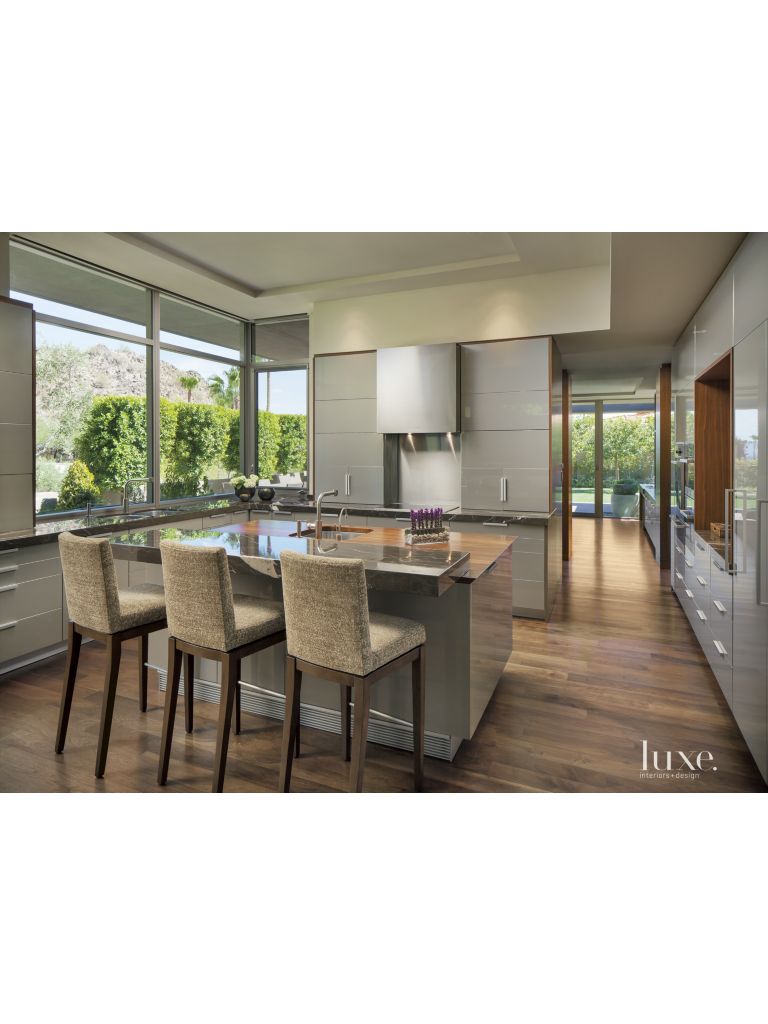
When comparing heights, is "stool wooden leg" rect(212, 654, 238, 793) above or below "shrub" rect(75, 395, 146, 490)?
below

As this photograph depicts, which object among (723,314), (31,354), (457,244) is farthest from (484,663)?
(31,354)

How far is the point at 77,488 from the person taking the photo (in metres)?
4.77

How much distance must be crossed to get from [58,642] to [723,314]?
4.62 metres

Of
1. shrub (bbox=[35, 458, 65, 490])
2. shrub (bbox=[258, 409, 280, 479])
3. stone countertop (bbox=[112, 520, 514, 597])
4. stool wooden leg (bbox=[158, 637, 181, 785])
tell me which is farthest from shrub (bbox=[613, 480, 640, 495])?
stool wooden leg (bbox=[158, 637, 181, 785])

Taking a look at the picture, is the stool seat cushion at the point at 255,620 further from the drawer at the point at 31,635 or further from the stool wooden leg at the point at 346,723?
the drawer at the point at 31,635

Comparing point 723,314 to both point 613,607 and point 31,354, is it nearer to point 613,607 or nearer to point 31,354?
point 613,607

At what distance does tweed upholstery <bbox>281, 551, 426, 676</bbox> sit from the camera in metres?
2.03

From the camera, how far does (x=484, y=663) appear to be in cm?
278

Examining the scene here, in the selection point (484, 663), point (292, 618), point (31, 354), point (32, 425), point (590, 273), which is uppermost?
point (590, 273)

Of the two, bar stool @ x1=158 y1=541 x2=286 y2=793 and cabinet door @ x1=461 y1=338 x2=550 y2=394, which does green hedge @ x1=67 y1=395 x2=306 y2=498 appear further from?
bar stool @ x1=158 y1=541 x2=286 y2=793

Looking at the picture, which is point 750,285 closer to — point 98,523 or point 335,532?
point 335,532

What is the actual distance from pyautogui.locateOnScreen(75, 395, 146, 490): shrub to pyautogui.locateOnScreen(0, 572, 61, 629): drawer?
4.31ft

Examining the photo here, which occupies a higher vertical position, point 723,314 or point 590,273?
point 590,273

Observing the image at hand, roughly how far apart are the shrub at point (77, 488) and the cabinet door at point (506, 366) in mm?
3333
